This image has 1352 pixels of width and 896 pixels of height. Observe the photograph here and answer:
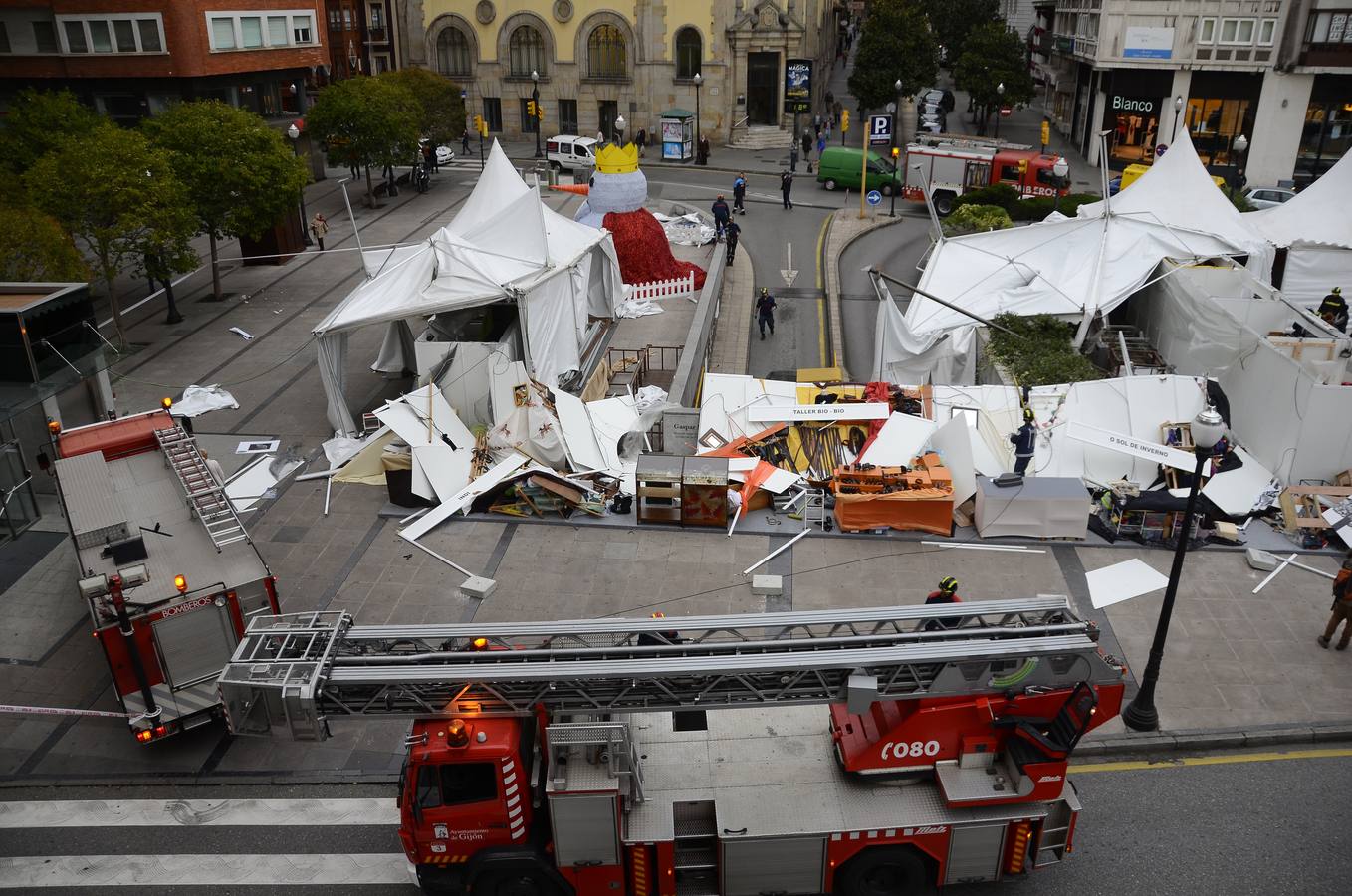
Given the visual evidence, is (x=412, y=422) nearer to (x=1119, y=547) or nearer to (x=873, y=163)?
(x=1119, y=547)

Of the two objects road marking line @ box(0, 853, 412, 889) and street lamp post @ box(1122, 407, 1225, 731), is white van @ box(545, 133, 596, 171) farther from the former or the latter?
road marking line @ box(0, 853, 412, 889)

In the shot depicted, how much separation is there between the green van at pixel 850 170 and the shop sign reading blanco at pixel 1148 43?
1327 centimetres

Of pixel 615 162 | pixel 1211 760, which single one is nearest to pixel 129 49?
pixel 615 162

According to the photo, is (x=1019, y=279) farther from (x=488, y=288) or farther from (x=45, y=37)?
(x=45, y=37)

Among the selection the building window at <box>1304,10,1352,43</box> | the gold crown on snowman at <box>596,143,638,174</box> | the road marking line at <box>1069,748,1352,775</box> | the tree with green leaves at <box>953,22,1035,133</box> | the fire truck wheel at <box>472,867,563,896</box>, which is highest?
the building window at <box>1304,10,1352,43</box>

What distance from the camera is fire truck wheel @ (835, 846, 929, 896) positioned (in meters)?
9.82

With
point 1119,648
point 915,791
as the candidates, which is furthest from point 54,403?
point 1119,648

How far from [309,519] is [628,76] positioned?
1722 inches

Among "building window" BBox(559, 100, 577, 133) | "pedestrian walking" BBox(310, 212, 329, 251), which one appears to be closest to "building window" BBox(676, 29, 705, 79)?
"building window" BBox(559, 100, 577, 133)

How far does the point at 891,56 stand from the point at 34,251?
135 ft

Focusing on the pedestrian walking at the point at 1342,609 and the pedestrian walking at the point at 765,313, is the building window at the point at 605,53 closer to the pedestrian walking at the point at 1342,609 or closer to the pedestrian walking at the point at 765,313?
the pedestrian walking at the point at 765,313

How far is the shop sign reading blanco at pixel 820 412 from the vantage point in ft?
62.5

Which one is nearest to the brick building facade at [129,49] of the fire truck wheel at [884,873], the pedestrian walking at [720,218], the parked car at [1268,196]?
the pedestrian walking at [720,218]

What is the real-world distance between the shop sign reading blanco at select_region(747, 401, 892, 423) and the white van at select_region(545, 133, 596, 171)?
1241 inches
